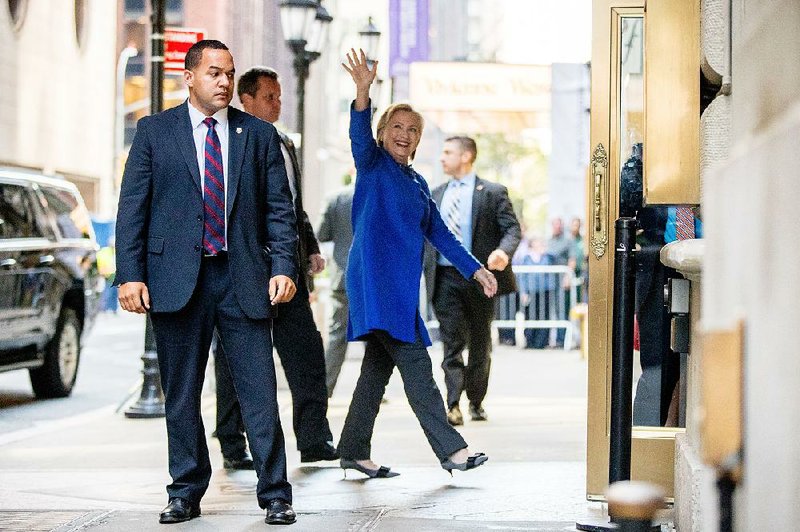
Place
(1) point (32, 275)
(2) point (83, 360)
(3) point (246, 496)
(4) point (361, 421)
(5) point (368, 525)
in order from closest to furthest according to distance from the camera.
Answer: (5) point (368, 525) < (3) point (246, 496) < (4) point (361, 421) < (1) point (32, 275) < (2) point (83, 360)

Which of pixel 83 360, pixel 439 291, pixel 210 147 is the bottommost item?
pixel 83 360

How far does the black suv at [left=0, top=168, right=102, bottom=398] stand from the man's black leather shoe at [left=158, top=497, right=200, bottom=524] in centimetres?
597

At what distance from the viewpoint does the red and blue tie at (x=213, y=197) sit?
6.24 meters

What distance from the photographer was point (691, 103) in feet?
20.2

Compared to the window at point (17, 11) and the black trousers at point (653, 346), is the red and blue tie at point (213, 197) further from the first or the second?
the window at point (17, 11)

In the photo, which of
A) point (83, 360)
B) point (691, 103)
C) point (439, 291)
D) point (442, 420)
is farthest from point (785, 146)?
point (83, 360)

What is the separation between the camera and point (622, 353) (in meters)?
5.74

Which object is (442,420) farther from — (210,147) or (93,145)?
(93,145)

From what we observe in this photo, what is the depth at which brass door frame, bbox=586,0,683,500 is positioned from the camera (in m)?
6.45

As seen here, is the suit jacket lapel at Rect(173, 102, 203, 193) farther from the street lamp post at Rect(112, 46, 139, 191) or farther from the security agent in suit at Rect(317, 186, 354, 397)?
the street lamp post at Rect(112, 46, 139, 191)

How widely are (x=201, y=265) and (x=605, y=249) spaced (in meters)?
1.76

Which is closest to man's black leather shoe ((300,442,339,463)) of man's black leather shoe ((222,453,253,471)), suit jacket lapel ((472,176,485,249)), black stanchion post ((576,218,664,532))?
man's black leather shoe ((222,453,253,471))

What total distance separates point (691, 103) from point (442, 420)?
212cm

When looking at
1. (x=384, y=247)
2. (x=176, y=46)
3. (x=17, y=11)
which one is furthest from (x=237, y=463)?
(x=17, y=11)
